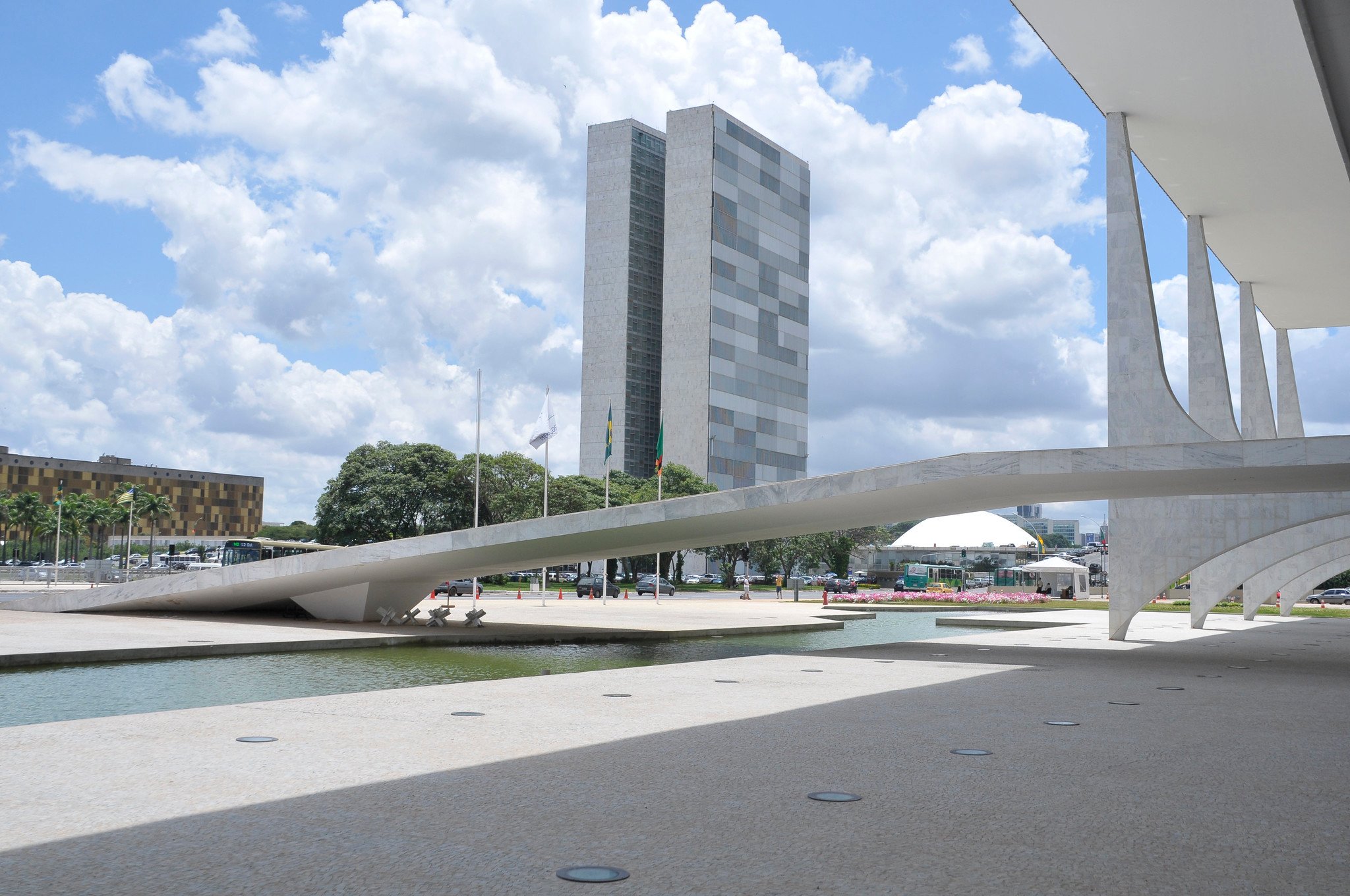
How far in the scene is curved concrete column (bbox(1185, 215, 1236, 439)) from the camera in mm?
24422

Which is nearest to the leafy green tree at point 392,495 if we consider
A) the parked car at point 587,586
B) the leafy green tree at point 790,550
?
the parked car at point 587,586

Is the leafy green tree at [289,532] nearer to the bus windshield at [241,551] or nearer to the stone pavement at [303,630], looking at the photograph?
the bus windshield at [241,551]

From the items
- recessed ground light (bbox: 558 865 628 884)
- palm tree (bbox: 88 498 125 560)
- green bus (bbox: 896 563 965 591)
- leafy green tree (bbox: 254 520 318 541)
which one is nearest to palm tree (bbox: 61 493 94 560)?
palm tree (bbox: 88 498 125 560)

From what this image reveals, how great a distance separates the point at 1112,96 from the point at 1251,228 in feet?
27.5

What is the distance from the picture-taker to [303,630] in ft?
65.9

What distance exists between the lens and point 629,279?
372 ft

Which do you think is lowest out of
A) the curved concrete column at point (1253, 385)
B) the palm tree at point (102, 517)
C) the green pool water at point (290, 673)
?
the green pool water at point (290, 673)

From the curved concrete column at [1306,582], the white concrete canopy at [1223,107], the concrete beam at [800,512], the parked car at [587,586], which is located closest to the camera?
the concrete beam at [800,512]

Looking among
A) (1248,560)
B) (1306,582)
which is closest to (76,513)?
(1306,582)

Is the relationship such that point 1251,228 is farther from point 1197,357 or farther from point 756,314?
point 756,314

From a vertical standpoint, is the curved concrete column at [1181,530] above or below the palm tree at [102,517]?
below

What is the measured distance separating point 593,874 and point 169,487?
13800 centimetres

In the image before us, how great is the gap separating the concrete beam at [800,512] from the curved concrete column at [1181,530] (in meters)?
0.05

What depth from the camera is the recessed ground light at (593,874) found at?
4149 mm
